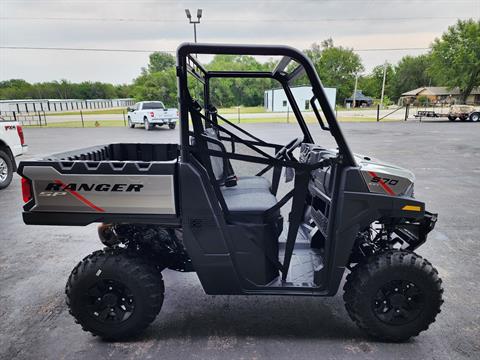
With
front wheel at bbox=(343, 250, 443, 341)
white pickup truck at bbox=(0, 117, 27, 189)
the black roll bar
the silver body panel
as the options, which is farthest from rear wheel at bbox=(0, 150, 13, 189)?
front wheel at bbox=(343, 250, 443, 341)

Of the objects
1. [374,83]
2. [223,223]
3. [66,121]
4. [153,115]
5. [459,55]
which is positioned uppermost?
[459,55]

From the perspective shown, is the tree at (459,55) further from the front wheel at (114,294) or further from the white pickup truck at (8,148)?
the front wheel at (114,294)

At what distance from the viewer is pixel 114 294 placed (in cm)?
252

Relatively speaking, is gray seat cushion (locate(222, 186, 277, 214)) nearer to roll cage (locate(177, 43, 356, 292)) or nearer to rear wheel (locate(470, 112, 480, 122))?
roll cage (locate(177, 43, 356, 292))

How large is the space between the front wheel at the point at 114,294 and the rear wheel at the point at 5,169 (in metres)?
5.81

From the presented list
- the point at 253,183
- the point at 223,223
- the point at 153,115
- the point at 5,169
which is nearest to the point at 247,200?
the point at 223,223

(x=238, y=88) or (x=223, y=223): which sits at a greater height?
(x=238, y=88)

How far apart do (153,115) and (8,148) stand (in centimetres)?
1332

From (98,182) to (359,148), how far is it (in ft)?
36.3

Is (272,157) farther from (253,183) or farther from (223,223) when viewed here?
(253,183)

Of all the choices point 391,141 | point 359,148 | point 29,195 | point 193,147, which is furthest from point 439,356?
point 391,141

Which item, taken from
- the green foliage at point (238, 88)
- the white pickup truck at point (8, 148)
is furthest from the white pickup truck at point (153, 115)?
the green foliage at point (238, 88)

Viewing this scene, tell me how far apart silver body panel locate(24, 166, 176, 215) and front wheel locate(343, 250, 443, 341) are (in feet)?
4.72

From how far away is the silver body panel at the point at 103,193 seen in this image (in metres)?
2.29
